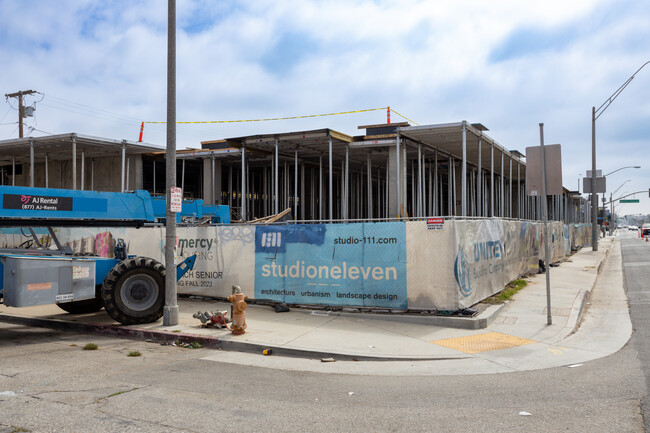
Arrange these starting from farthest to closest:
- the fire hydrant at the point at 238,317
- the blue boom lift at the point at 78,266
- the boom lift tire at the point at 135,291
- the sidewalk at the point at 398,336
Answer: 1. the boom lift tire at the point at 135,291
2. the fire hydrant at the point at 238,317
3. the blue boom lift at the point at 78,266
4. the sidewalk at the point at 398,336

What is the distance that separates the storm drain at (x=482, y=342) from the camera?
320 inches

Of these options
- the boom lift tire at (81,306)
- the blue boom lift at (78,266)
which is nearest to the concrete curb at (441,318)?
the blue boom lift at (78,266)

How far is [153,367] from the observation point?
7.19 m

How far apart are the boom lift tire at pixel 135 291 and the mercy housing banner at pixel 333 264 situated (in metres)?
2.50

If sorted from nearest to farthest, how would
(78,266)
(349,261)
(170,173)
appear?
(78,266) < (170,173) < (349,261)

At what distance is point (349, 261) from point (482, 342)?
10.9ft

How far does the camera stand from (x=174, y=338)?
9070 mm

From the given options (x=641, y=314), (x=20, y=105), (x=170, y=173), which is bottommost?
(x=641, y=314)

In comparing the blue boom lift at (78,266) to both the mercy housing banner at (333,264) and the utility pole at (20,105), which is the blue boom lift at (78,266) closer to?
the mercy housing banner at (333,264)

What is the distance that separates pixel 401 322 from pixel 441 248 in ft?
5.50

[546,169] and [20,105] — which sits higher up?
[20,105]

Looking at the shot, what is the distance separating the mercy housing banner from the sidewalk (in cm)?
41

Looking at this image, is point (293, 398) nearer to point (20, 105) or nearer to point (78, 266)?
point (78, 266)

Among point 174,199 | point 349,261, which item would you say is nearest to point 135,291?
point 174,199
